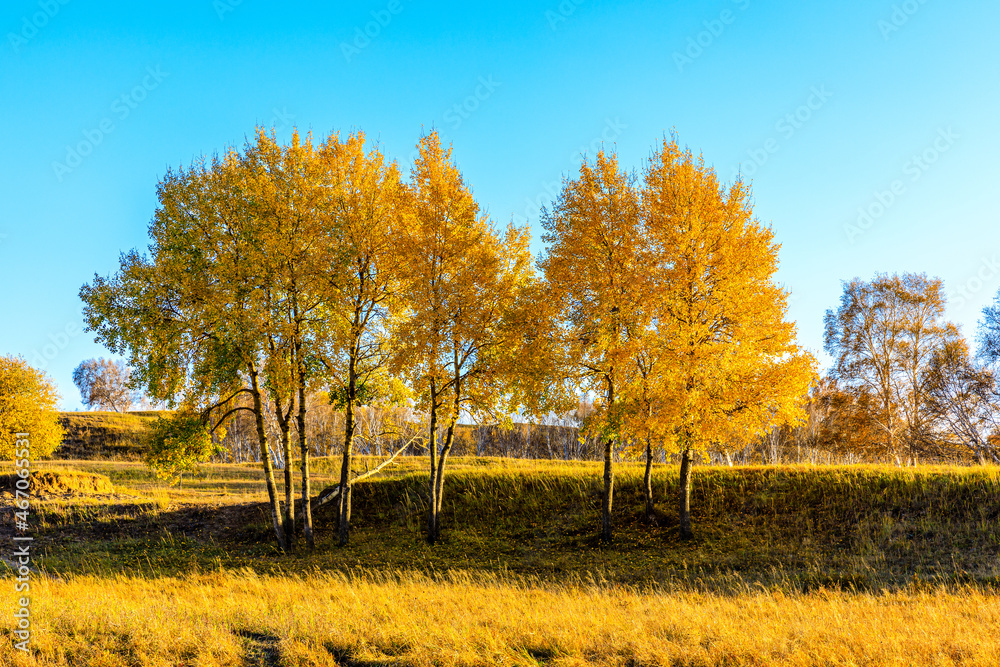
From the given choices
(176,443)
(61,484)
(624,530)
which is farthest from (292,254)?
(61,484)

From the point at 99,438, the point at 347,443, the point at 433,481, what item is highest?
the point at 347,443

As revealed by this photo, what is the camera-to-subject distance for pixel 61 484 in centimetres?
2533

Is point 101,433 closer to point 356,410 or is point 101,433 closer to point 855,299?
point 356,410

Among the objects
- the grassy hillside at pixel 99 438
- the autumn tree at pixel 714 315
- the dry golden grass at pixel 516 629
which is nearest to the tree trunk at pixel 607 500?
the autumn tree at pixel 714 315

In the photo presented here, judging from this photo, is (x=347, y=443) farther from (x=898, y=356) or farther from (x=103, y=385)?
(x=103, y=385)

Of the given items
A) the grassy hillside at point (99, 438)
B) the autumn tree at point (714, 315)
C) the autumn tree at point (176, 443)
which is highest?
the autumn tree at point (714, 315)

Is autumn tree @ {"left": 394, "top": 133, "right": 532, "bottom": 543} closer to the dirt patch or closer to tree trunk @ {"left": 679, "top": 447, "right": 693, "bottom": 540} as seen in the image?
tree trunk @ {"left": 679, "top": 447, "right": 693, "bottom": 540}

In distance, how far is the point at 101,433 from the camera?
58.5 metres

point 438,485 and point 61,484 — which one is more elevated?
point 438,485

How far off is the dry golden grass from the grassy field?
39 mm

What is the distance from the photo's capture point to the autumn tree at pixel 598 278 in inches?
595

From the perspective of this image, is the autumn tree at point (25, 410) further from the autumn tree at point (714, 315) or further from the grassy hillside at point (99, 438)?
the autumn tree at point (714, 315)

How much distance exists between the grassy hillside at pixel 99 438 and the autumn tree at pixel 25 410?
1982 centimetres

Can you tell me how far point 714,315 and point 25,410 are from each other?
3893 cm
